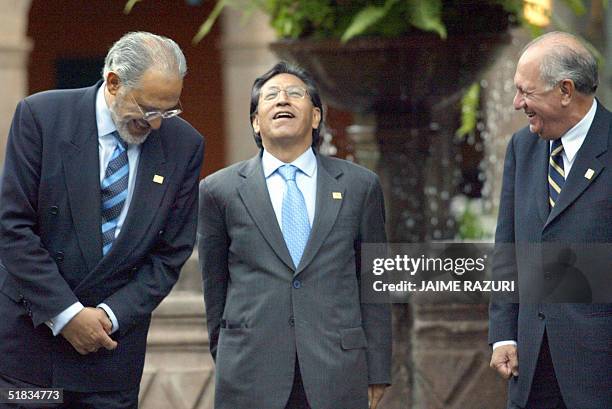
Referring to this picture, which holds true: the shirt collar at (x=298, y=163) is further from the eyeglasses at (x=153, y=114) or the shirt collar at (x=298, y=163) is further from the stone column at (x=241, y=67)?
the stone column at (x=241, y=67)

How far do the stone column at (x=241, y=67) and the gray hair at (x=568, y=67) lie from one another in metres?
9.90

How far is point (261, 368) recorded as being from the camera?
526 centimetres

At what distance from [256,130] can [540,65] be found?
1075 mm

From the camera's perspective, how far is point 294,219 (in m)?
5.36

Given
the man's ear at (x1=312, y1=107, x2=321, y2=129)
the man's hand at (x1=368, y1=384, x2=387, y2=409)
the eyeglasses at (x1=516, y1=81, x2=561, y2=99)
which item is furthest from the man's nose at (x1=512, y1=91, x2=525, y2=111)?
the man's hand at (x1=368, y1=384, x2=387, y2=409)

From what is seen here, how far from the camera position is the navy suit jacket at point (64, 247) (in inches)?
202

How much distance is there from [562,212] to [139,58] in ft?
5.05

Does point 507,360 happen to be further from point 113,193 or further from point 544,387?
point 113,193

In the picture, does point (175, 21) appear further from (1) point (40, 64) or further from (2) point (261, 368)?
(2) point (261, 368)

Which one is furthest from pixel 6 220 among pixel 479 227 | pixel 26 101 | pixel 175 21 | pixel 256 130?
pixel 175 21

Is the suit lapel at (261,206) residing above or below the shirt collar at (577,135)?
below

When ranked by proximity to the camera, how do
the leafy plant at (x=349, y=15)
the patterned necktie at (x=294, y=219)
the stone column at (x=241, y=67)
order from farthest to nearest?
the stone column at (x=241, y=67) < the leafy plant at (x=349, y=15) < the patterned necktie at (x=294, y=219)

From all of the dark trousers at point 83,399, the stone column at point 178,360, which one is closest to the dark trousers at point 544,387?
the dark trousers at point 83,399

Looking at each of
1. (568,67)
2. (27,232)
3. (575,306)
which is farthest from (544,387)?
(27,232)
